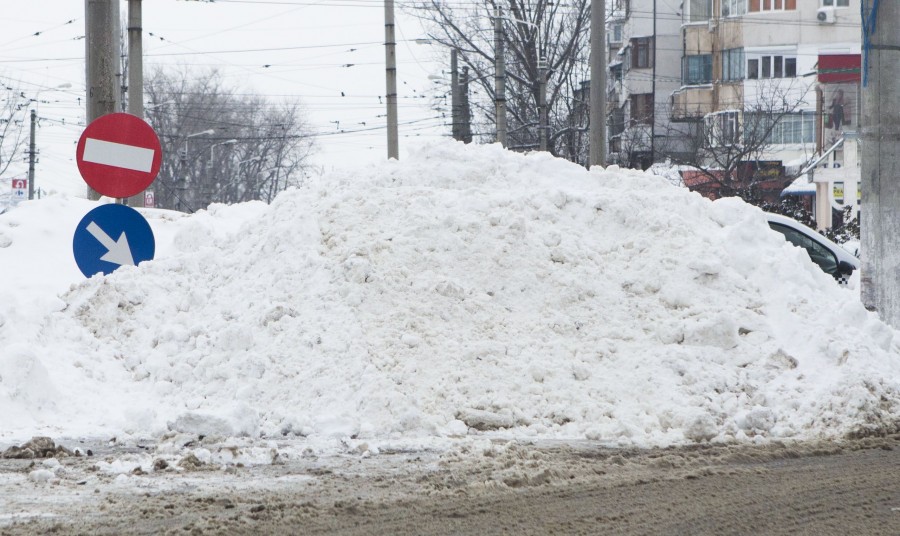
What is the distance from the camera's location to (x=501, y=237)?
349 inches

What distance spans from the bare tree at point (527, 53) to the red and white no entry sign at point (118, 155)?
104ft

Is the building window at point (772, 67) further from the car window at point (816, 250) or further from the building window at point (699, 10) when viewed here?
the car window at point (816, 250)

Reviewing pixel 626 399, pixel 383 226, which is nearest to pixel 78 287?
pixel 383 226

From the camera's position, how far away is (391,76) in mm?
25672

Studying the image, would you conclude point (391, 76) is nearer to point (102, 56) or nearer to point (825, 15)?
point (102, 56)

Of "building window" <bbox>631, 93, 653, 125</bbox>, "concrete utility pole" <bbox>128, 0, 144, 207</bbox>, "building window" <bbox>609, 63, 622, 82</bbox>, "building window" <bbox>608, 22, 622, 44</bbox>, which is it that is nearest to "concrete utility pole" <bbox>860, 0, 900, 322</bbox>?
"concrete utility pole" <bbox>128, 0, 144, 207</bbox>

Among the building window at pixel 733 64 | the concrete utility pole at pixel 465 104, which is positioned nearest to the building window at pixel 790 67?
the building window at pixel 733 64

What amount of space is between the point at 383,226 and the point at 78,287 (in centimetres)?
244

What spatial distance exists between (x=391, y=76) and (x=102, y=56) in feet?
51.0

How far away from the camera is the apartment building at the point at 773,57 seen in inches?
2128

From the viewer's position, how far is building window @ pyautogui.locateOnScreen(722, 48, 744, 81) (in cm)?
5631

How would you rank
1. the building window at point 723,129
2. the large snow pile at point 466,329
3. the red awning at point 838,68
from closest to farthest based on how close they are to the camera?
the large snow pile at point 466,329 → the building window at point 723,129 → the red awning at point 838,68

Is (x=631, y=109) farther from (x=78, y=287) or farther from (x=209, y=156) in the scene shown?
(x=78, y=287)

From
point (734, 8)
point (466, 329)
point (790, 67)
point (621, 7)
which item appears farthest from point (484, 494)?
point (734, 8)
